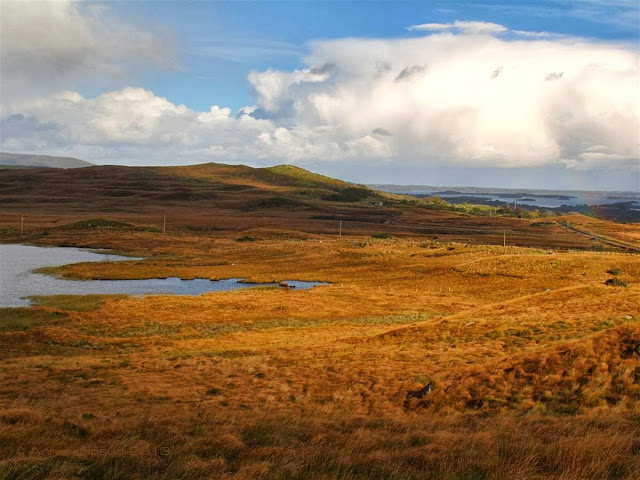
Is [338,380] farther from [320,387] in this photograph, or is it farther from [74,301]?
[74,301]

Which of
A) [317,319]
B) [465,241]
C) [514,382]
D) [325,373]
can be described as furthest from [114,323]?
[465,241]

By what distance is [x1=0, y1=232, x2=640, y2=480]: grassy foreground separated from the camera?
10.1 metres

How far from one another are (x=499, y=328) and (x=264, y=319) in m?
19.2

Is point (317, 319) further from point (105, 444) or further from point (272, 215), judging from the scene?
point (272, 215)

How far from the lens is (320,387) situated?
73.6 feet

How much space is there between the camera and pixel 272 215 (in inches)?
7283

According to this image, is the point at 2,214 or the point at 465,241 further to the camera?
the point at 2,214

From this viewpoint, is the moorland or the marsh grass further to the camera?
the marsh grass

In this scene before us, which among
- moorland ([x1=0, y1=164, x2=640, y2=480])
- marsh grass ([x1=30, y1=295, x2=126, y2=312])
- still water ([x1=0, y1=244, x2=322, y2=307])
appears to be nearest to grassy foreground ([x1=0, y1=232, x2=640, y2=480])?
moorland ([x1=0, y1=164, x2=640, y2=480])

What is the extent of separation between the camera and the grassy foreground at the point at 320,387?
10.1 metres

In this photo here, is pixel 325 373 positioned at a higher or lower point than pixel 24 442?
lower

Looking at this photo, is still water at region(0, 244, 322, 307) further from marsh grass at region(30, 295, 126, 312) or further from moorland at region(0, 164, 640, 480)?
moorland at region(0, 164, 640, 480)

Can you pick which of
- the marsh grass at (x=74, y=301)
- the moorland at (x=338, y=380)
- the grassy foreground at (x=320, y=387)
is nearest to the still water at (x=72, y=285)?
the marsh grass at (x=74, y=301)

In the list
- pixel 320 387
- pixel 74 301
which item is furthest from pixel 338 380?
pixel 74 301
